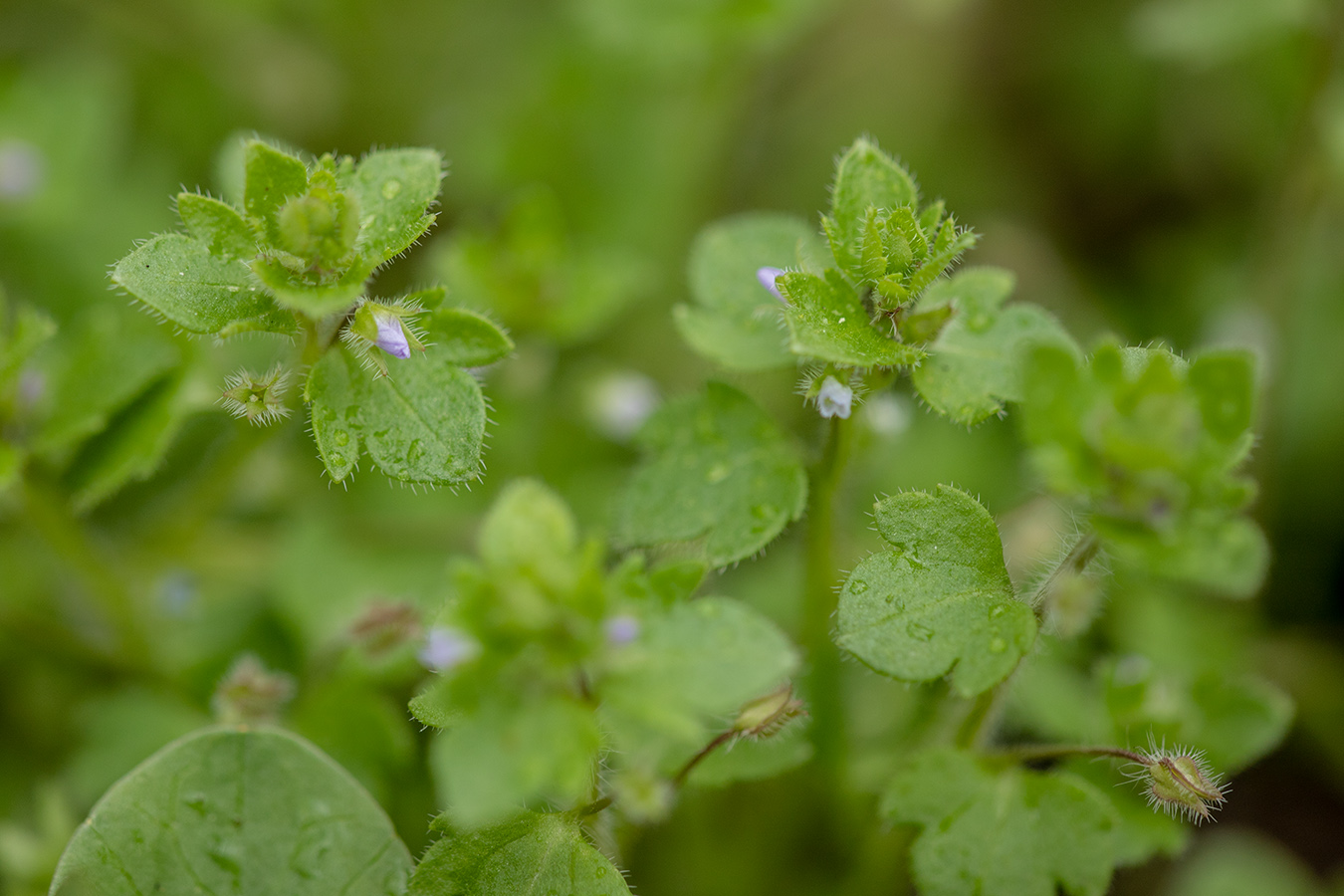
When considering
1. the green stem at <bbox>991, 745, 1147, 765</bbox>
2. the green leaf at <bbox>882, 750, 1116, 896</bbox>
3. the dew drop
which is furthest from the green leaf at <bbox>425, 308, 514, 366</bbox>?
the green stem at <bbox>991, 745, 1147, 765</bbox>

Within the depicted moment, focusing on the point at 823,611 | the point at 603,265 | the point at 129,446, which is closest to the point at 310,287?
the point at 129,446

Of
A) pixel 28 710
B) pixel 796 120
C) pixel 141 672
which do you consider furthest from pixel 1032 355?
pixel 796 120

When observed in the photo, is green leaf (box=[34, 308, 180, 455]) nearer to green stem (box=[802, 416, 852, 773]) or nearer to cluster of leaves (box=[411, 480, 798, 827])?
cluster of leaves (box=[411, 480, 798, 827])

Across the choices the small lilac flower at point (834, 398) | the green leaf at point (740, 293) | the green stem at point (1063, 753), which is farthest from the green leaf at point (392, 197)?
the green stem at point (1063, 753)

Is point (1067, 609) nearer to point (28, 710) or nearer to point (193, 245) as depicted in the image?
point (193, 245)

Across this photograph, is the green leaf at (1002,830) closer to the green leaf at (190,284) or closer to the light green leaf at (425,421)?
the light green leaf at (425,421)
